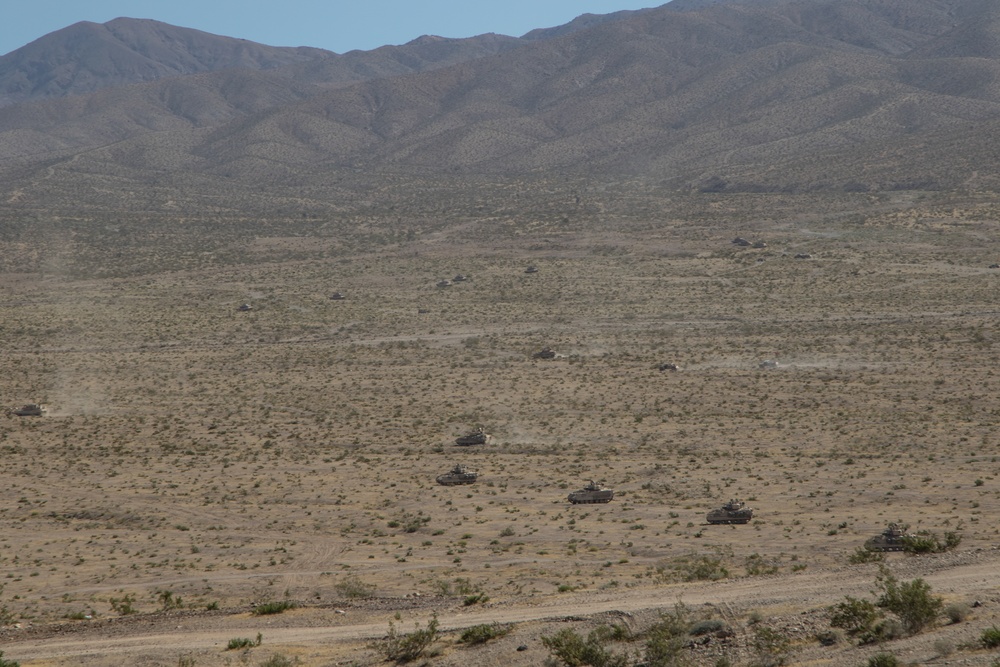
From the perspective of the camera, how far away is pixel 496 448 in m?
34.4

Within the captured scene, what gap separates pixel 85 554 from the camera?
82.5 ft

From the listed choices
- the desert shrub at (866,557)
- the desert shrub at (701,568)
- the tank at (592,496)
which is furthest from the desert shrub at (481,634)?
the tank at (592,496)

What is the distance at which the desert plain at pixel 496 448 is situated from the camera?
17.3 metres

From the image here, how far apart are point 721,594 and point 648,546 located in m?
6.31

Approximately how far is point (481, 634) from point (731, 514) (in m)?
10.7

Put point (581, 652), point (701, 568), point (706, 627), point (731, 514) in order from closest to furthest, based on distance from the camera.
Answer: point (581, 652)
point (706, 627)
point (701, 568)
point (731, 514)

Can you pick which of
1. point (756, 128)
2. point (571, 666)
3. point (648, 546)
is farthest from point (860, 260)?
point (756, 128)

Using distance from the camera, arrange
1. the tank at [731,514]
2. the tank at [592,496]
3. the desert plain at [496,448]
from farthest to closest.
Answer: the tank at [592,496], the tank at [731,514], the desert plain at [496,448]

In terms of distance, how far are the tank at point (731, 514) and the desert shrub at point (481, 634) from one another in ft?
33.5

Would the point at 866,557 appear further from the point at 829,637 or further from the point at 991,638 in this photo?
the point at 991,638

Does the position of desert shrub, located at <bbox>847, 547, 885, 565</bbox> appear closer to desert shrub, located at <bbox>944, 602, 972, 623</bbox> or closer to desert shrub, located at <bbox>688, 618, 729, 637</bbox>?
desert shrub, located at <bbox>944, 602, 972, 623</bbox>

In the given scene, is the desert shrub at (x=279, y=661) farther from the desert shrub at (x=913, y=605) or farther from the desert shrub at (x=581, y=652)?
the desert shrub at (x=913, y=605)

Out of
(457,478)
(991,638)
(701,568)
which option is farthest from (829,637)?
(457,478)

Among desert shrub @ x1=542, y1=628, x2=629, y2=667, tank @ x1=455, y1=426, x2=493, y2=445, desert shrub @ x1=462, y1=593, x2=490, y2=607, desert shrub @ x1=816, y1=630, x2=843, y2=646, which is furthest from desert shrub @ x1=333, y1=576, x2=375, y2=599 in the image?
tank @ x1=455, y1=426, x2=493, y2=445
